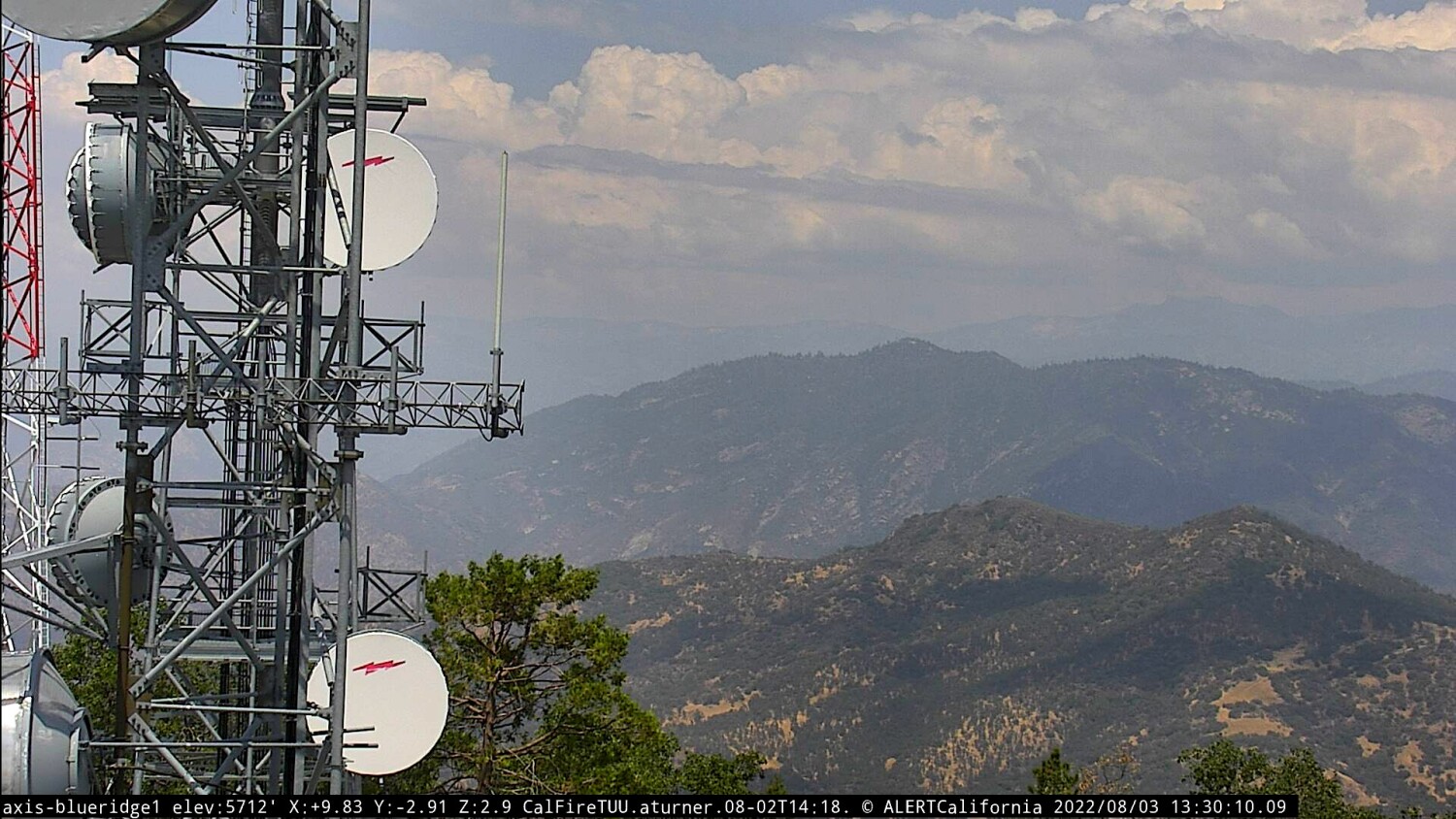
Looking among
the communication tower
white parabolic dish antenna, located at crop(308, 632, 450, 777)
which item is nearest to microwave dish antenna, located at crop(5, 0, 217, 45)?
the communication tower

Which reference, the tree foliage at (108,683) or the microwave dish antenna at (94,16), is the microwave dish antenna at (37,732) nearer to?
the microwave dish antenna at (94,16)

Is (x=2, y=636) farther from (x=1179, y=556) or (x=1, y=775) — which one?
(x=1179, y=556)

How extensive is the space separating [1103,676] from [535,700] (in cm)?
13987

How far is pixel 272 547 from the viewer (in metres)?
20.8

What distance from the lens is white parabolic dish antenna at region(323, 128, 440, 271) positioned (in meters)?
21.4

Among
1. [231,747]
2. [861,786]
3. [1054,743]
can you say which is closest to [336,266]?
[231,747]

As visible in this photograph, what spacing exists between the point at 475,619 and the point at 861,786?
108 meters

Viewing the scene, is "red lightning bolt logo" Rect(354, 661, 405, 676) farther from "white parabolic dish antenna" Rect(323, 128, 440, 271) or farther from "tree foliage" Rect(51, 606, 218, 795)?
"tree foliage" Rect(51, 606, 218, 795)

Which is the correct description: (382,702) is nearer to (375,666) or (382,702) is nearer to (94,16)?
(375,666)

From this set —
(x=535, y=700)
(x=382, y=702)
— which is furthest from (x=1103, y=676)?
(x=382, y=702)

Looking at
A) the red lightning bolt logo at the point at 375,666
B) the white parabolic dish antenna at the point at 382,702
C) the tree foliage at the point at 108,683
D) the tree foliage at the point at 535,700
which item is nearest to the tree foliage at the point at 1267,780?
the tree foliage at the point at 535,700

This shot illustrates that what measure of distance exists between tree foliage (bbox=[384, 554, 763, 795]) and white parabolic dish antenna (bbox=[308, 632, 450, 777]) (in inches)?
611

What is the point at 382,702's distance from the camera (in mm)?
20875

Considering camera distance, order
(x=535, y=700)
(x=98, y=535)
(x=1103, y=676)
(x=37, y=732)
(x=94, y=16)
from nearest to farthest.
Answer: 1. (x=37, y=732)
2. (x=94, y=16)
3. (x=98, y=535)
4. (x=535, y=700)
5. (x=1103, y=676)
